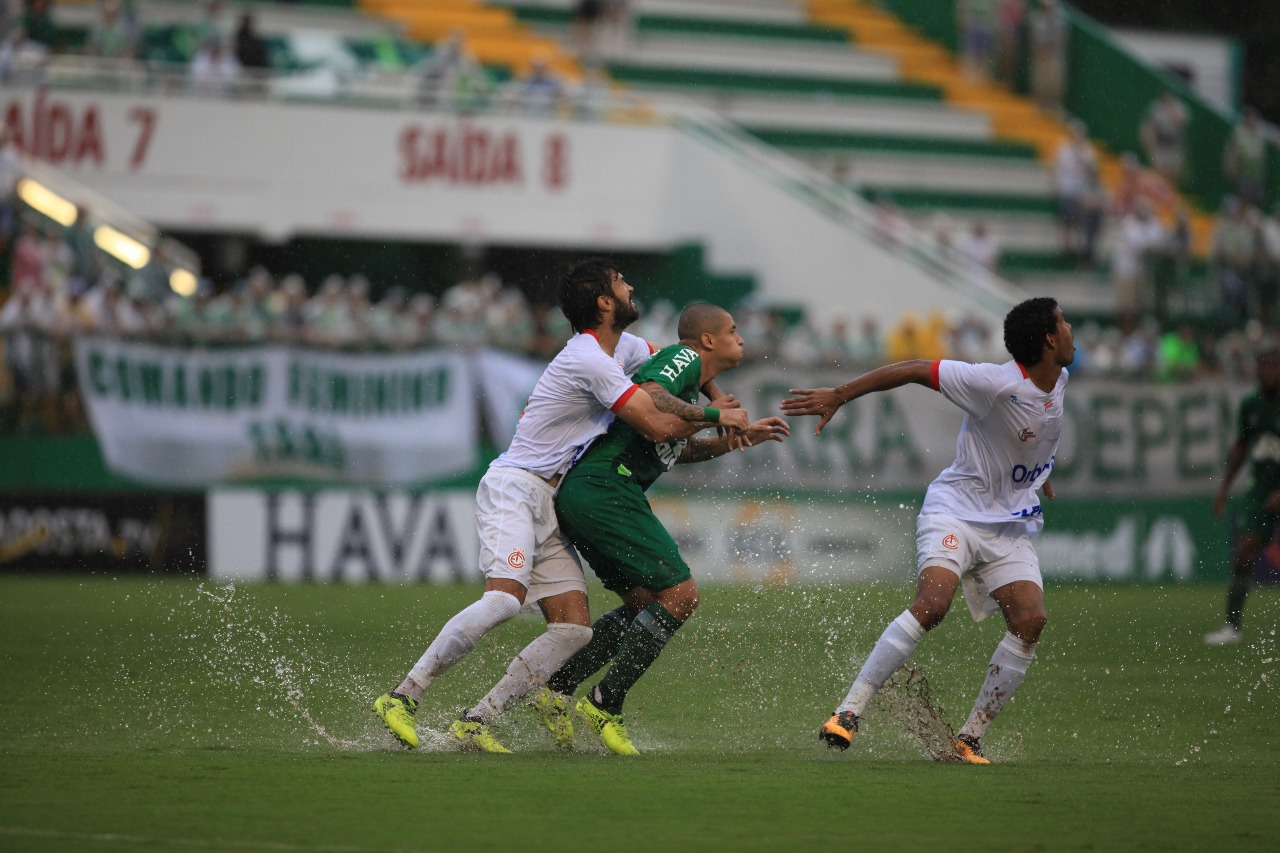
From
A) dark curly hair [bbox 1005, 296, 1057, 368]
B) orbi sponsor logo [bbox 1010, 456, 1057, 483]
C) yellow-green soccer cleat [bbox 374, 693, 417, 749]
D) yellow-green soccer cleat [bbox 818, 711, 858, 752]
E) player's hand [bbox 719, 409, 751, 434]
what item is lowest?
yellow-green soccer cleat [bbox 374, 693, 417, 749]

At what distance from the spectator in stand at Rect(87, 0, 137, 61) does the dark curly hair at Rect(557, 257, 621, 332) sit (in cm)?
1820

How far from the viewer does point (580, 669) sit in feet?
27.8

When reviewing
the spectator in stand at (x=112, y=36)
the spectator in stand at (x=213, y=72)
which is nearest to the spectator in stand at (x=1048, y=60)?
the spectator in stand at (x=213, y=72)

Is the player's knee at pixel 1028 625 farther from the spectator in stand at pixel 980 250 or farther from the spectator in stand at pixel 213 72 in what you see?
the spectator in stand at pixel 980 250

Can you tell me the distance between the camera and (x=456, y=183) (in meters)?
26.7

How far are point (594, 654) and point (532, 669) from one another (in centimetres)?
44

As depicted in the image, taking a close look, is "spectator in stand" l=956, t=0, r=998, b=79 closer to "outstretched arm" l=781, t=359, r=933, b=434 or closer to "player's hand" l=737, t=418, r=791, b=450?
"outstretched arm" l=781, t=359, r=933, b=434

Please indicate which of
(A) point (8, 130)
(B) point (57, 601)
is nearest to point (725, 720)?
(B) point (57, 601)

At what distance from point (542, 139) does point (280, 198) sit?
154 inches

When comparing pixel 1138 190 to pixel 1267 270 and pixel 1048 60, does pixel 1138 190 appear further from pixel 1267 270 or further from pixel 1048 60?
pixel 1048 60

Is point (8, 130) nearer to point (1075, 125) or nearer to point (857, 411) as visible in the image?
point (857, 411)

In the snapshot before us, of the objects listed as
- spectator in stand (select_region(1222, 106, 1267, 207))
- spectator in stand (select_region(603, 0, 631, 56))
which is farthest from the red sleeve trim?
spectator in stand (select_region(1222, 106, 1267, 207))

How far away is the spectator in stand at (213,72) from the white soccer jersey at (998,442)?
61.1 feet

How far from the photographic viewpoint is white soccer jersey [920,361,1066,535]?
8.28m
